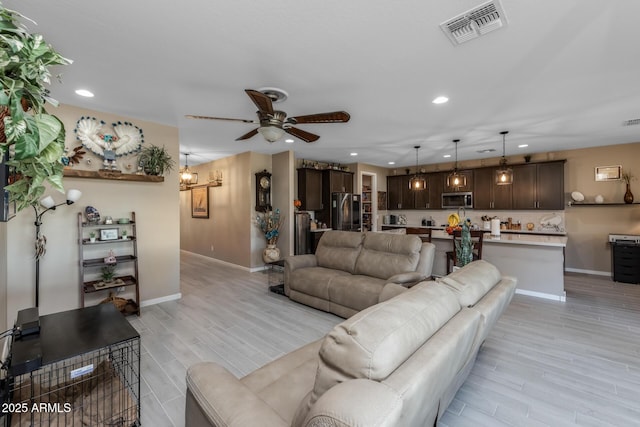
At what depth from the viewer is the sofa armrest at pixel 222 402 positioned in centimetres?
99

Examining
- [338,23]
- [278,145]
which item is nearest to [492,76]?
[338,23]

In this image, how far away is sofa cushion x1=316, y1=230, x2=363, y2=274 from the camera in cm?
405

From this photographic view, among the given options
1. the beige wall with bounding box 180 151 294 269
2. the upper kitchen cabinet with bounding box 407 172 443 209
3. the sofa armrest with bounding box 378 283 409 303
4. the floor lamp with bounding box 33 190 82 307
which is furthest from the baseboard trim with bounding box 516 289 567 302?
the floor lamp with bounding box 33 190 82 307

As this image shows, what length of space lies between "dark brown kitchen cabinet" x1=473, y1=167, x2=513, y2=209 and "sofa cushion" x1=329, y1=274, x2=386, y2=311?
491 centimetres

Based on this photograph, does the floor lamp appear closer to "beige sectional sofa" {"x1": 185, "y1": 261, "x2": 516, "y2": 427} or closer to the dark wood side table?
the dark wood side table

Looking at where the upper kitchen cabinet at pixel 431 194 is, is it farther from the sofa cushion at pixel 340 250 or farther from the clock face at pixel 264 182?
the sofa cushion at pixel 340 250

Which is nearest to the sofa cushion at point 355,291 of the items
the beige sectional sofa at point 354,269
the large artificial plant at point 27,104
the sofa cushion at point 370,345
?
the beige sectional sofa at point 354,269

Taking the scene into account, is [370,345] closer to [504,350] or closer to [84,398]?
[84,398]

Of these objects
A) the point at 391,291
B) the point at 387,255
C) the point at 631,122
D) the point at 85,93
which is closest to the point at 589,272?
the point at 631,122

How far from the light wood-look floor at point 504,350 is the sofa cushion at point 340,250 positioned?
73 centimetres

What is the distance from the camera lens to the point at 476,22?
1934 millimetres

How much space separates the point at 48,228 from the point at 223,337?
2.44m

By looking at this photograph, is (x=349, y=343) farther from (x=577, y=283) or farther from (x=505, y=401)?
(x=577, y=283)

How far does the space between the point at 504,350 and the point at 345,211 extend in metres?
4.69
